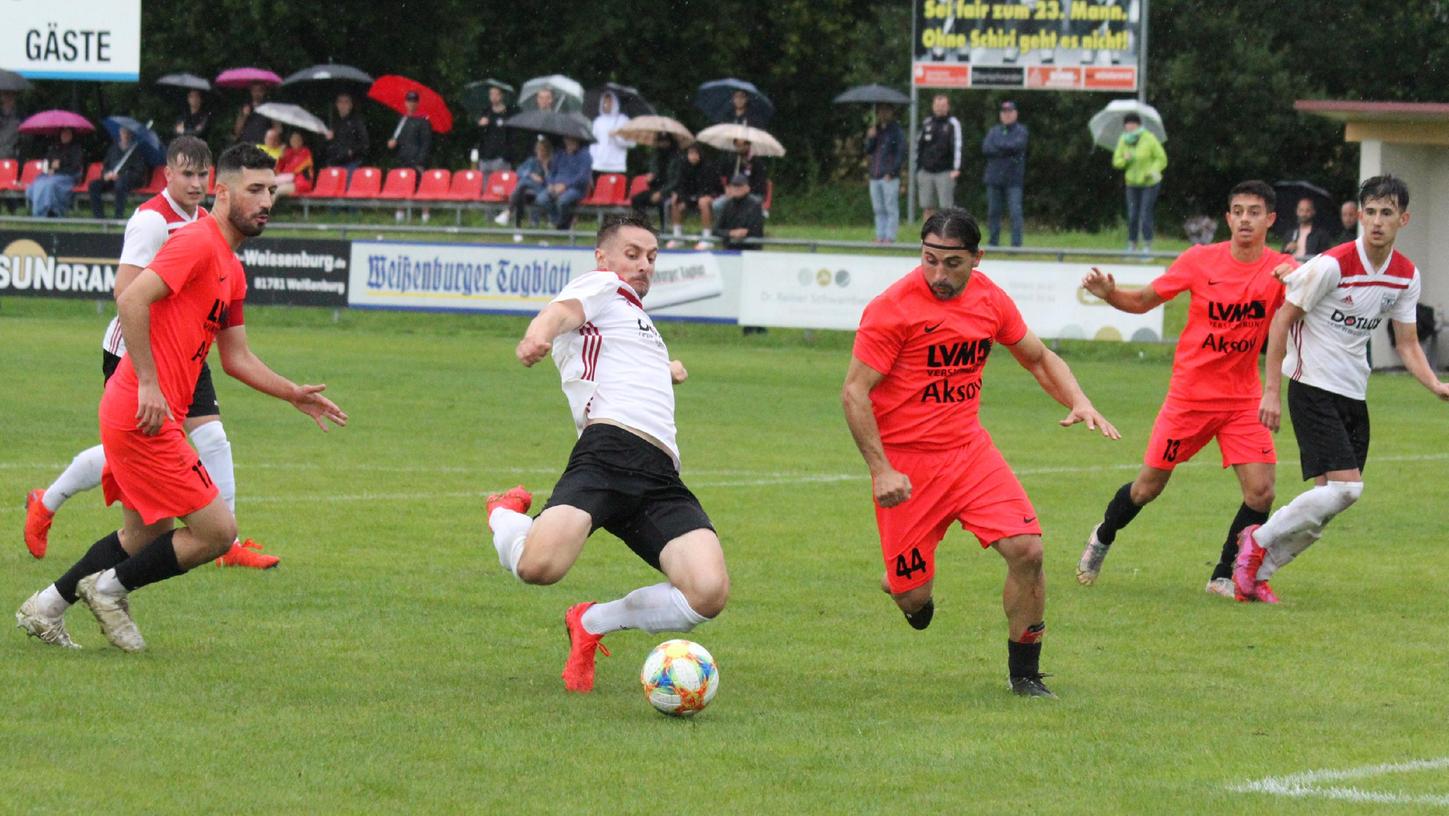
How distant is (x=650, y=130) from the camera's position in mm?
30594

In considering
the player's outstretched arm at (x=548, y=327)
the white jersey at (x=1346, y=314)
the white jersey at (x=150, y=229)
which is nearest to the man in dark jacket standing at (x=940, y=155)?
the white jersey at (x=1346, y=314)

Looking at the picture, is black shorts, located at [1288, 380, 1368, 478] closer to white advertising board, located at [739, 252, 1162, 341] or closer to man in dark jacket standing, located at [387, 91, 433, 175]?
white advertising board, located at [739, 252, 1162, 341]

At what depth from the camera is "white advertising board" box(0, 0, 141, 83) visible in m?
26.3

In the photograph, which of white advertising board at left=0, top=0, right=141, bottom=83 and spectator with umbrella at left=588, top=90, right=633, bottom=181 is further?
spectator with umbrella at left=588, top=90, right=633, bottom=181

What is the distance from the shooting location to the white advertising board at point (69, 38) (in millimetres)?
26297

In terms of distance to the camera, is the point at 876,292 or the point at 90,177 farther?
the point at 90,177

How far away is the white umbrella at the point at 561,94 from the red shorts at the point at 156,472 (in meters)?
27.6

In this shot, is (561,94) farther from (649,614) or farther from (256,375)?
(649,614)

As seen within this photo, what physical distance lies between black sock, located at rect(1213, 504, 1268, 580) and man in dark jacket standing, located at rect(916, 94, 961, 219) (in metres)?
17.2

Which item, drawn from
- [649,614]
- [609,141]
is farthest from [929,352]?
[609,141]

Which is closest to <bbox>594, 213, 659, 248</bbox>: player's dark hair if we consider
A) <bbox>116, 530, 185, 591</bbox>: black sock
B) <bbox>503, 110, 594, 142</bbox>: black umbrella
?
<bbox>116, 530, 185, 591</bbox>: black sock

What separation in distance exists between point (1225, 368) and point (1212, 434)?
345mm

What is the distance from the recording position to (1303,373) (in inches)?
382

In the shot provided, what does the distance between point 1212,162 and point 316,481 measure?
117ft
